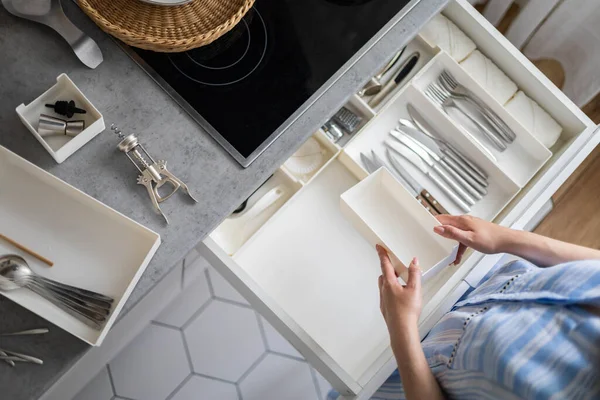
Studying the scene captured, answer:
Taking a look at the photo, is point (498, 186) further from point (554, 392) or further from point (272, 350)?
point (272, 350)

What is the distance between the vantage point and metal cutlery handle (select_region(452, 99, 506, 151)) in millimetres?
1047

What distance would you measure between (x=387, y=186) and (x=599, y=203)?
32.1 inches

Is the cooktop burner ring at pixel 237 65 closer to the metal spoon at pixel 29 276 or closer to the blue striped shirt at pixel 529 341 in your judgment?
the metal spoon at pixel 29 276

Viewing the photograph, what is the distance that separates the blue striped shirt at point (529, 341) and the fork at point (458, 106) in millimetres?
331

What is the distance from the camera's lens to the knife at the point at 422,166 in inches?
39.8

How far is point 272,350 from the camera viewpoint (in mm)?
1406

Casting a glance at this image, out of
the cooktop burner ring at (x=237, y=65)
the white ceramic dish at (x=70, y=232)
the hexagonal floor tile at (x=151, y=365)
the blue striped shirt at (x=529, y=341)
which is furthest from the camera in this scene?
the hexagonal floor tile at (x=151, y=365)

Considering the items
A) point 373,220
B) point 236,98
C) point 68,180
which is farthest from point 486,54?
point 68,180

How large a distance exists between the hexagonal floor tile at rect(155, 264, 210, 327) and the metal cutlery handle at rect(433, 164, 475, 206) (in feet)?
2.20

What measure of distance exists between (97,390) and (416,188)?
2.87ft

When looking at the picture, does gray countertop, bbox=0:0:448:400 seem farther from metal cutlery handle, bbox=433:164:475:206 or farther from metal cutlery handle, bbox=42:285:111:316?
metal cutlery handle, bbox=433:164:475:206

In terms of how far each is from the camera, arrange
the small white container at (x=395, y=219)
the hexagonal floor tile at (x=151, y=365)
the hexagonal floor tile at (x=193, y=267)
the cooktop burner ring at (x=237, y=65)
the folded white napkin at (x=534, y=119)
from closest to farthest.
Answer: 1. the cooktop burner ring at (x=237, y=65)
2. the small white container at (x=395, y=219)
3. the folded white napkin at (x=534, y=119)
4. the hexagonal floor tile at (x=193, y=267)
5. the hexagonal floor tile at (x=151, y=365)

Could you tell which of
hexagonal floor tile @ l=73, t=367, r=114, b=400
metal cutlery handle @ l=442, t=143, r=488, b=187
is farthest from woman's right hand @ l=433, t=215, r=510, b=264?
hexagonal floor tile @ l=73, t=367, r=114, b=400

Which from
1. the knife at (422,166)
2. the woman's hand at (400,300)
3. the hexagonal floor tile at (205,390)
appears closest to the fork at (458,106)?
the knife at (422,166)
